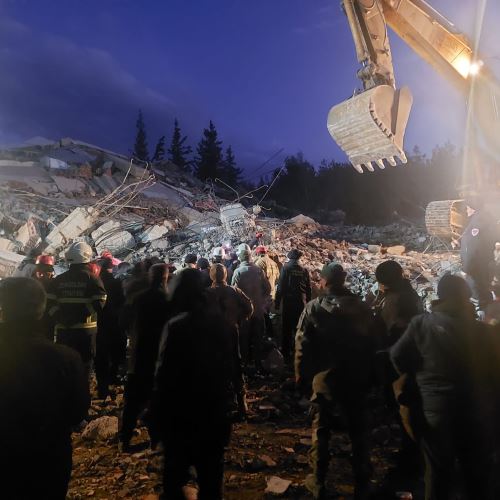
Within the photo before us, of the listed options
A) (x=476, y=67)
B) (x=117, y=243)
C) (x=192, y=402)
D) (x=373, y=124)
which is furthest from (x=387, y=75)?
(x=117, y=243)

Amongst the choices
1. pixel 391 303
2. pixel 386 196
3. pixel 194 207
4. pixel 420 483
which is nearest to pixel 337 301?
pixel 391 303

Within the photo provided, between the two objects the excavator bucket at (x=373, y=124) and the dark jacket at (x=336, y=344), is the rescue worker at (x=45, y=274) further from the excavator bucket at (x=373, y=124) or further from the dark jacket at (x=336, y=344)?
the excavator bucket at (x=373, y=124)

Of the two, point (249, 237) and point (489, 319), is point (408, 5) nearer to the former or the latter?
point (489, 319)

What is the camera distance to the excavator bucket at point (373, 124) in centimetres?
523

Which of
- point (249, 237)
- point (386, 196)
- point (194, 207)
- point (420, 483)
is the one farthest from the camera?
point (386, 196)

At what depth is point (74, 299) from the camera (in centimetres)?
440

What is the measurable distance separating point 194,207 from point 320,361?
49.7 ft

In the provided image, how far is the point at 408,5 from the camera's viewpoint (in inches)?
254

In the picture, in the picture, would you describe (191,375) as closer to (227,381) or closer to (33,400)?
(227,381)

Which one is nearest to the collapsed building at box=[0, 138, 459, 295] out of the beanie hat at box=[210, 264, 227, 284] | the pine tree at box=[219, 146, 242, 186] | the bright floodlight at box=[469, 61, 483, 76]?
the bright floodlight at box=[469, 61, 483, 76]

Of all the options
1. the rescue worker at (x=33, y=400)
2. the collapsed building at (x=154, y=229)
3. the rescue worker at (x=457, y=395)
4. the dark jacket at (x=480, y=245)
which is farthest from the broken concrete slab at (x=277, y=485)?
the collapsed building at (x=154, y=229)

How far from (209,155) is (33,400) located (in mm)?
45708

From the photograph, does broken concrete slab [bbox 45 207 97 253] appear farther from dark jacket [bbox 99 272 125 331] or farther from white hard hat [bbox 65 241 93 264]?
white hard hat [bbox 65 241 93 264]

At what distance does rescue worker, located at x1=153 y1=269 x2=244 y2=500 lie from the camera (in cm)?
242
